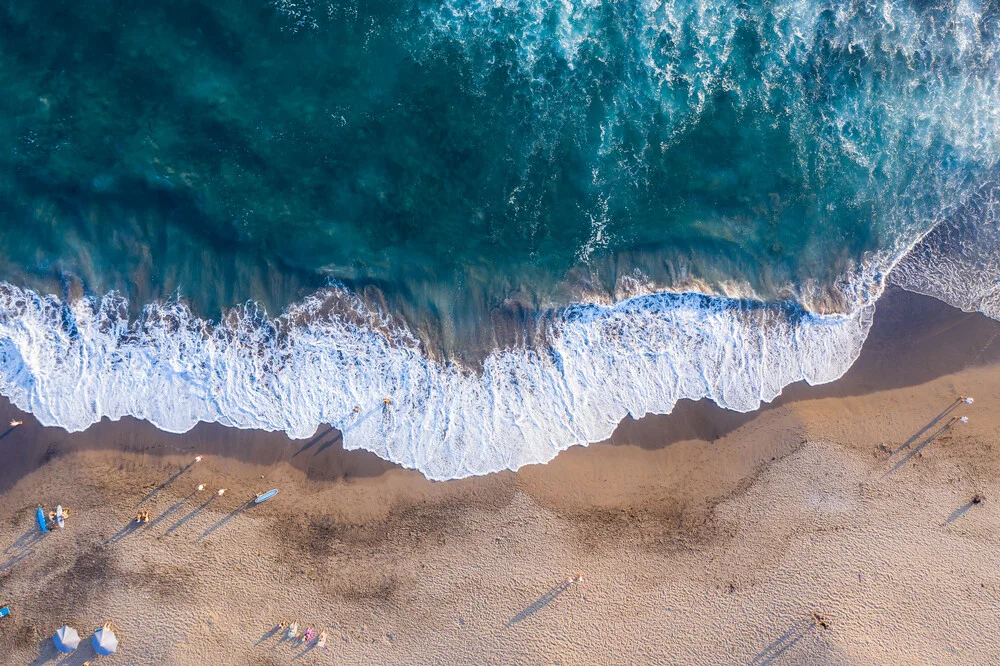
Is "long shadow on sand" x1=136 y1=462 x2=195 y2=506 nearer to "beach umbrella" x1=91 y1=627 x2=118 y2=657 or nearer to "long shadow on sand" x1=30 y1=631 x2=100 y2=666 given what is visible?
"beach umbrella" x1=91 y1=627 x2=118 y2=657

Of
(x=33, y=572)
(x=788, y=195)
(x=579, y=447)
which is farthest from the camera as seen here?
(x=788, y=195)

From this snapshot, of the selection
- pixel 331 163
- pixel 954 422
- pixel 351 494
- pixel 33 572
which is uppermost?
pixel 331 163

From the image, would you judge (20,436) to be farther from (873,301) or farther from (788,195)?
(873,301)

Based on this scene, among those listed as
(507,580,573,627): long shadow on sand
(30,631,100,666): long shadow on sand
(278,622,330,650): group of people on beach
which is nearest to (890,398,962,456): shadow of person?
(507,580,573,627): long shadow on sand

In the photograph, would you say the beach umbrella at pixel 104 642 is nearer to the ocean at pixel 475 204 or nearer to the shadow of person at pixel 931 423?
the ocean at pixel 475 204

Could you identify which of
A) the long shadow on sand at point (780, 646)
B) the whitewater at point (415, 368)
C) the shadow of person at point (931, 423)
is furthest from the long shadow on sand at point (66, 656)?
the shadow of person at point (931, 423)

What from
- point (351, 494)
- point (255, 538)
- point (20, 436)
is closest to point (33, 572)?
point (20, 436)
